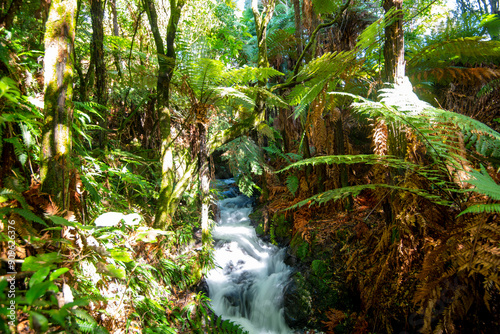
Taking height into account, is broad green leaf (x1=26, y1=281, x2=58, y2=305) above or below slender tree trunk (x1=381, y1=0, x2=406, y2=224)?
below

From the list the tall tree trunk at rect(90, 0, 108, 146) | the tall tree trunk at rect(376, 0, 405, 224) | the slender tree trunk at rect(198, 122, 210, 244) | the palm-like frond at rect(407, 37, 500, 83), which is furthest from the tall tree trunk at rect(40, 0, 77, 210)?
the palm-like frond at rect(407, 37, 500, 83)

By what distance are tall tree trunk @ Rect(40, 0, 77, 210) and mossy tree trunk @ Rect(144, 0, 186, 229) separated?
0.97 meters

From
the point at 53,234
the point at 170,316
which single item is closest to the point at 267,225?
the point at 170,316

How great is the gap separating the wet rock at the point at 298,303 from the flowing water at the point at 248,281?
0.42 feet

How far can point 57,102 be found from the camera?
3.93ft

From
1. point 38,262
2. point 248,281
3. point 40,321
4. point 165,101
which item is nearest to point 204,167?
point 165,101

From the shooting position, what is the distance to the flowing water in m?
3.39

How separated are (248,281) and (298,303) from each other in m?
1.13

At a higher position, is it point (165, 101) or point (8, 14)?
point (8, 14)

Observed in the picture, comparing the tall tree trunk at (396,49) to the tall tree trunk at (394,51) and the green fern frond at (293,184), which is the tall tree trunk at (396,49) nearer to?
the tall tree trunk at (394,51)

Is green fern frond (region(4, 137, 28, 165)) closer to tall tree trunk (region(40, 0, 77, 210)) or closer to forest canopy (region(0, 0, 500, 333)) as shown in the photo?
forest canopy (region(0, 0, 500, 333))

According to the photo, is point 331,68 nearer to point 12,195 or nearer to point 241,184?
point 12,195

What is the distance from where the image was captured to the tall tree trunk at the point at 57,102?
1.18m

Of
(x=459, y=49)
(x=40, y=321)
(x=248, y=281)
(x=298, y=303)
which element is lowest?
(x=248, y=281)
